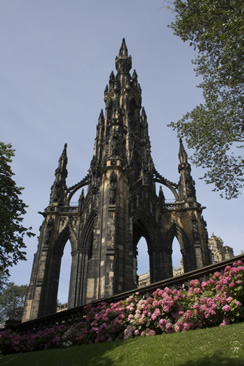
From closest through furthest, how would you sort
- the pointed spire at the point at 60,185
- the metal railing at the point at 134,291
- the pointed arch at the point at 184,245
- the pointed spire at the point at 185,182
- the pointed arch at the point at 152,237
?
the metal railing at the point at 134,291
the pointed arch at the point at 152,237
the pointed arch at the point at 184,245
the pointed spire at the point at 185,182
the pointed spire at the point at 60,185

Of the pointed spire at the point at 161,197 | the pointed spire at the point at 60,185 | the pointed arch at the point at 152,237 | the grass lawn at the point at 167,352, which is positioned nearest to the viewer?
the grass lawn at the point at 167,352

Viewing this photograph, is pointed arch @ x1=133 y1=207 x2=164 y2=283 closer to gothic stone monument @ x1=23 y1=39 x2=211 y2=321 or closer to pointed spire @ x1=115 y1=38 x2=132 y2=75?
gothic stone monument @ x1=23 y1=39 x2=211 y2=321

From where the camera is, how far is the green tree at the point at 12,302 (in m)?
44.5

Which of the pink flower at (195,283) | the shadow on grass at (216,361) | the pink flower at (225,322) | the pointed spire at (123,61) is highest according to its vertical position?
the pointed spire at (123,61)

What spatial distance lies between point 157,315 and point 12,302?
44.3 m

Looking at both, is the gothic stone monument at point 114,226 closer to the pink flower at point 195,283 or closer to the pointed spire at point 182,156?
the pointed spire at point 182,156

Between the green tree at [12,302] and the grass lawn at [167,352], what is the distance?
40508mm

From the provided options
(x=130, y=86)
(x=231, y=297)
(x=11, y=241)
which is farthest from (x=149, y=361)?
(x=130, y=86)

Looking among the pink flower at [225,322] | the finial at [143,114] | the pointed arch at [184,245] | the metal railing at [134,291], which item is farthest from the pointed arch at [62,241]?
the pink flower at [225,322]

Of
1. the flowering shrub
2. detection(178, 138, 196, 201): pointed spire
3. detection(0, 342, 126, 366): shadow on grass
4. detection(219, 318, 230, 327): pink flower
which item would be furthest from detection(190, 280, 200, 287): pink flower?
detection(178, 138, 196, 201): pointed spire

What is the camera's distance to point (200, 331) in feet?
22.3

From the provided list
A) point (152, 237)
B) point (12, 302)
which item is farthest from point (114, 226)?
point (12, 302)

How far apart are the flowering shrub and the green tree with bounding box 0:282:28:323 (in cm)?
3744

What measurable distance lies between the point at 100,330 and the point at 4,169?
982 centimetres
